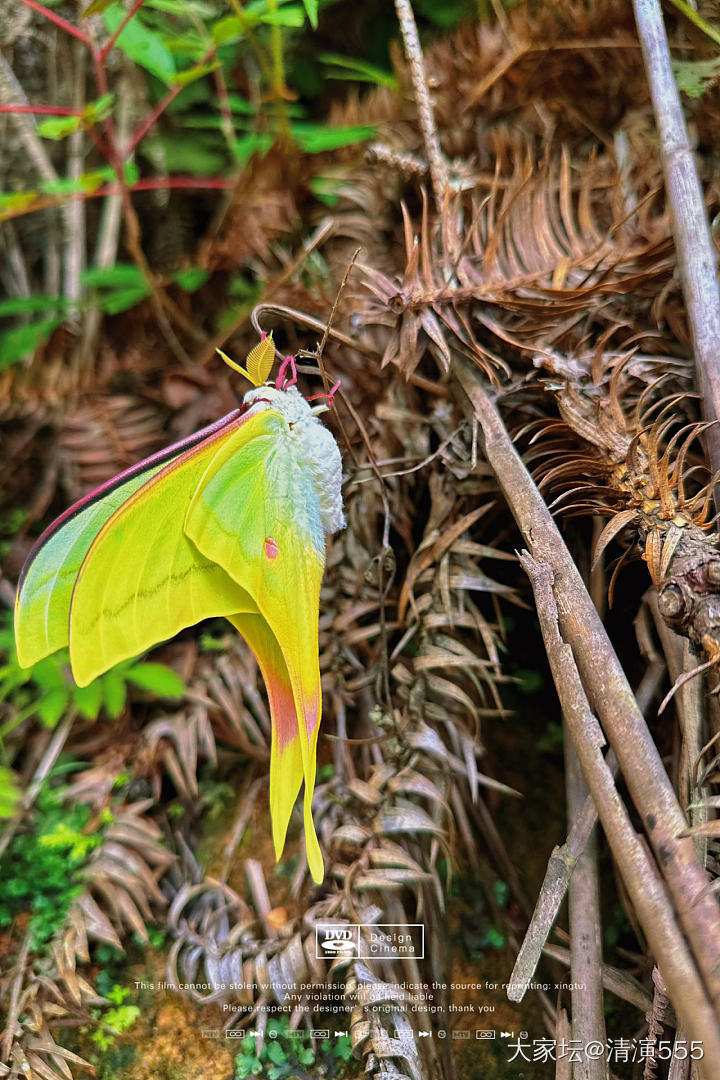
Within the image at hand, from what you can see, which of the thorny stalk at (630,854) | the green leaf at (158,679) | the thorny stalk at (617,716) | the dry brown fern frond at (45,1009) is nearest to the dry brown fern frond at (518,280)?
the thorny stalk at (617,716)

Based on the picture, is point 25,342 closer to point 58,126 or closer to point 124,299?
point 124,299

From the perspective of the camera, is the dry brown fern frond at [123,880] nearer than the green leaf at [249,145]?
Yes

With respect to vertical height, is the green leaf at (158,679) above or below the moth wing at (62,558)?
below

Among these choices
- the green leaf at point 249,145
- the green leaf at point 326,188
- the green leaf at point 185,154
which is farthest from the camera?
the green leaf at point 185,154

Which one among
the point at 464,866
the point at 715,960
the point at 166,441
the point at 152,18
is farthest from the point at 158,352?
the point at 715,960

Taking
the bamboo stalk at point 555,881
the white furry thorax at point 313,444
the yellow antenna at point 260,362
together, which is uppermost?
the yellow antenna at point 260,362

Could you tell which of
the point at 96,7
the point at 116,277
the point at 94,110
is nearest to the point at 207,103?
the point at 116,277

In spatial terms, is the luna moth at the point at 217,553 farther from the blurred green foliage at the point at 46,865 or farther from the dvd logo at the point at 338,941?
the blurred green foliage at the point at 46,865
